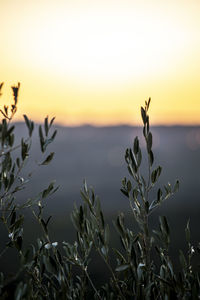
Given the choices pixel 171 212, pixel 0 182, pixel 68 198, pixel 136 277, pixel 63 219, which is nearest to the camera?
pixel 136 277

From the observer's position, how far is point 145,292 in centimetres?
238

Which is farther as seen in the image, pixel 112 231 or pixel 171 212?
pixel 171 212

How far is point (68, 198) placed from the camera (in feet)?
51.2

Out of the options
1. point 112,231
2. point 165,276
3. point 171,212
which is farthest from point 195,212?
point 165,276

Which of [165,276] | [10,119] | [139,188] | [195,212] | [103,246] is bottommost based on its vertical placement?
[195,212]

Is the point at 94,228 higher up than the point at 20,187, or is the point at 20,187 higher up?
the point at 20,187

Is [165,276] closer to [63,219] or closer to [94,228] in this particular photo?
[94,228]

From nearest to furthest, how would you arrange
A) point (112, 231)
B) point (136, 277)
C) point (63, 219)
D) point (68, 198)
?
point (136, 277)
point (112, 231)
point (63, 219)
point (68, 198)

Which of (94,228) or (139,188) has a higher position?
(139,188)

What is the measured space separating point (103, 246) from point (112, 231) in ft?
28.1

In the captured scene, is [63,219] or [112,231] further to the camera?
[63,219]

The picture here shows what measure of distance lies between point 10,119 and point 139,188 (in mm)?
866

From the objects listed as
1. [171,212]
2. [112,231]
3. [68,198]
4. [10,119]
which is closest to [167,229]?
[10,119]

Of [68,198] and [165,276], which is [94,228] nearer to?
[165,276]
